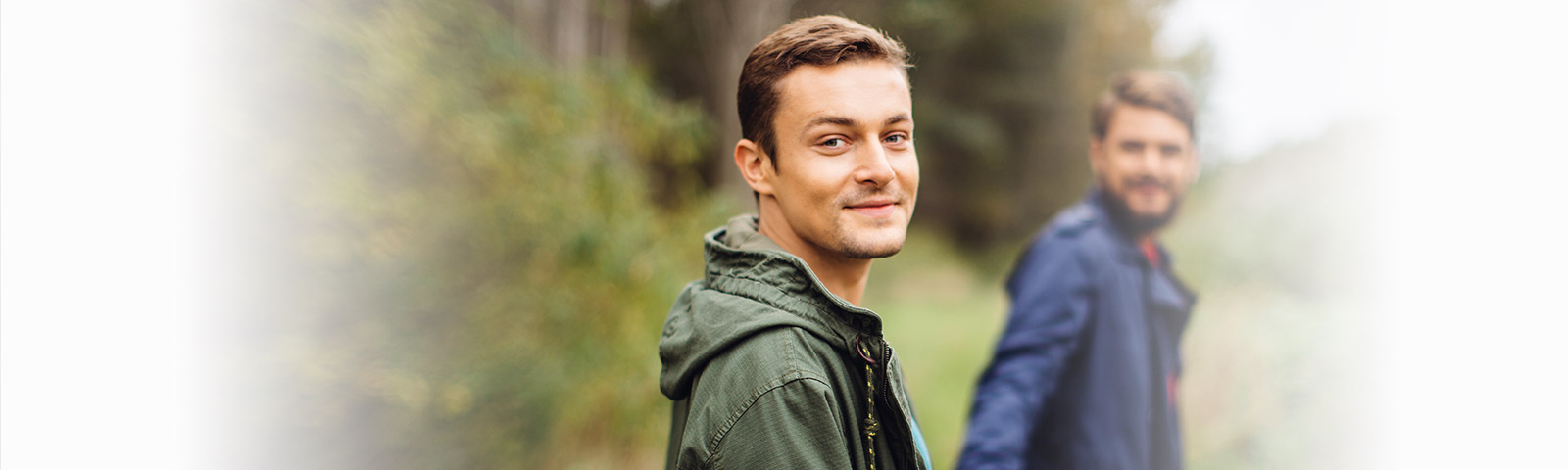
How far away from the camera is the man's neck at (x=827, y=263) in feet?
3.81

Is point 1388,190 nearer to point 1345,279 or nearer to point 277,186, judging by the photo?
point 1345,279

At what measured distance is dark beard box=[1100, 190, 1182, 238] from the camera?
248 centimetres

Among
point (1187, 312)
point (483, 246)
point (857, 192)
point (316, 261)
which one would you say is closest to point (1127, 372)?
point (1187, 312)

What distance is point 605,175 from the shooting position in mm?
3066

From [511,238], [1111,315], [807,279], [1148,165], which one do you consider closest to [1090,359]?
[1111,315]

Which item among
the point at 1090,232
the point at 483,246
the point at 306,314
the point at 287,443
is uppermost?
the point at 483,246

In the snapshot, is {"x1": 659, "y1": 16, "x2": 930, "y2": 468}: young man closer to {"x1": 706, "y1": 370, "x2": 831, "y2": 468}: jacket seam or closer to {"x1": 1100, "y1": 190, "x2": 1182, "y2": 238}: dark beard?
{"x1": 706, "y1": 370, "x2": 831, "y2": 468}: jacket seam

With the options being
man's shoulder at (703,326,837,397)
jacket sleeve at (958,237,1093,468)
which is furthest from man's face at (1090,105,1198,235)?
man's shoulder at (703,326,837,397)

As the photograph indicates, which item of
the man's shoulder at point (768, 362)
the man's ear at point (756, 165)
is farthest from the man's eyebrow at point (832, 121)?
the man's shoulder at point (768, 362)

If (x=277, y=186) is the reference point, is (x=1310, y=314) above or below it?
below

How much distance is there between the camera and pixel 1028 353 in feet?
7.68

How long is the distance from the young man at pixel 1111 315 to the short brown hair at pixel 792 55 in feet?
4.60

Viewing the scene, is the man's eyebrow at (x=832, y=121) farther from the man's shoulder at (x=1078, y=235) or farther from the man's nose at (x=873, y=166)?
the man's shoulder at (x=1078, y=235)

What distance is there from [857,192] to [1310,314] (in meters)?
3.96
